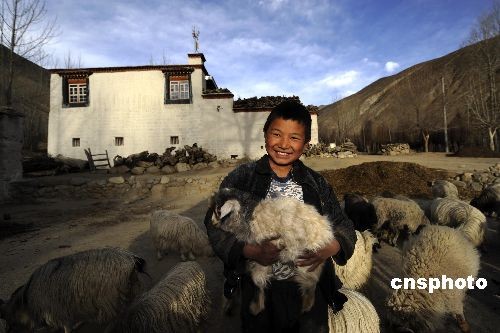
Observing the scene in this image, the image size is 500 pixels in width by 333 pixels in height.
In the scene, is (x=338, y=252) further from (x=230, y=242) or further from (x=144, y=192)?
(x=144, y=192)

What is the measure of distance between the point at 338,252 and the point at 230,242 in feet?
2.20

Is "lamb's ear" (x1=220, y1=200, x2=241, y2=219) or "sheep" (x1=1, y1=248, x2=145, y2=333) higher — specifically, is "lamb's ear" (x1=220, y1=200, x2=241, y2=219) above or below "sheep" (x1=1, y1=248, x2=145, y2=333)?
above

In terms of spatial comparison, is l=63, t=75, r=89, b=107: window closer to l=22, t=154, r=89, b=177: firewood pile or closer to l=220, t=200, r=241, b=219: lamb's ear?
l=22, t=154, r=89, b=177: firewood pile

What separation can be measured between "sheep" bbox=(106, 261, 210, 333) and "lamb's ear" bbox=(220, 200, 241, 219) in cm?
187

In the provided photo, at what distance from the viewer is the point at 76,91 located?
70.1 feet

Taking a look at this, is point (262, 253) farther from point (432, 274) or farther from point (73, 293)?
point (73, 293)

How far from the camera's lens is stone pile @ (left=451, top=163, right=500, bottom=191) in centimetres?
1136

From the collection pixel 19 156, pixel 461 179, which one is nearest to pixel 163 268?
pixel 19 156

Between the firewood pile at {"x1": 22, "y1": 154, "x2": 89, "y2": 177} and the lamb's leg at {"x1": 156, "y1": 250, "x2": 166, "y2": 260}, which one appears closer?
the lamb's leg at {"x1": 156, "y1": 250, "x2": 166, "y2": 260}

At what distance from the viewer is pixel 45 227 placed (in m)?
8.53

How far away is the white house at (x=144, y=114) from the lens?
20672mm

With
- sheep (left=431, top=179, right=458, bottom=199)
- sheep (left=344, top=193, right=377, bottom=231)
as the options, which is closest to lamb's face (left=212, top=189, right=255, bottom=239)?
sheep (left=344, top=193, right=377, bottom=231)

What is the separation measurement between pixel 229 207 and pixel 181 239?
4.42 m

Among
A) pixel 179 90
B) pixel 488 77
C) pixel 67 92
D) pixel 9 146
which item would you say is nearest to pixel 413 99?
pixel 488 77
